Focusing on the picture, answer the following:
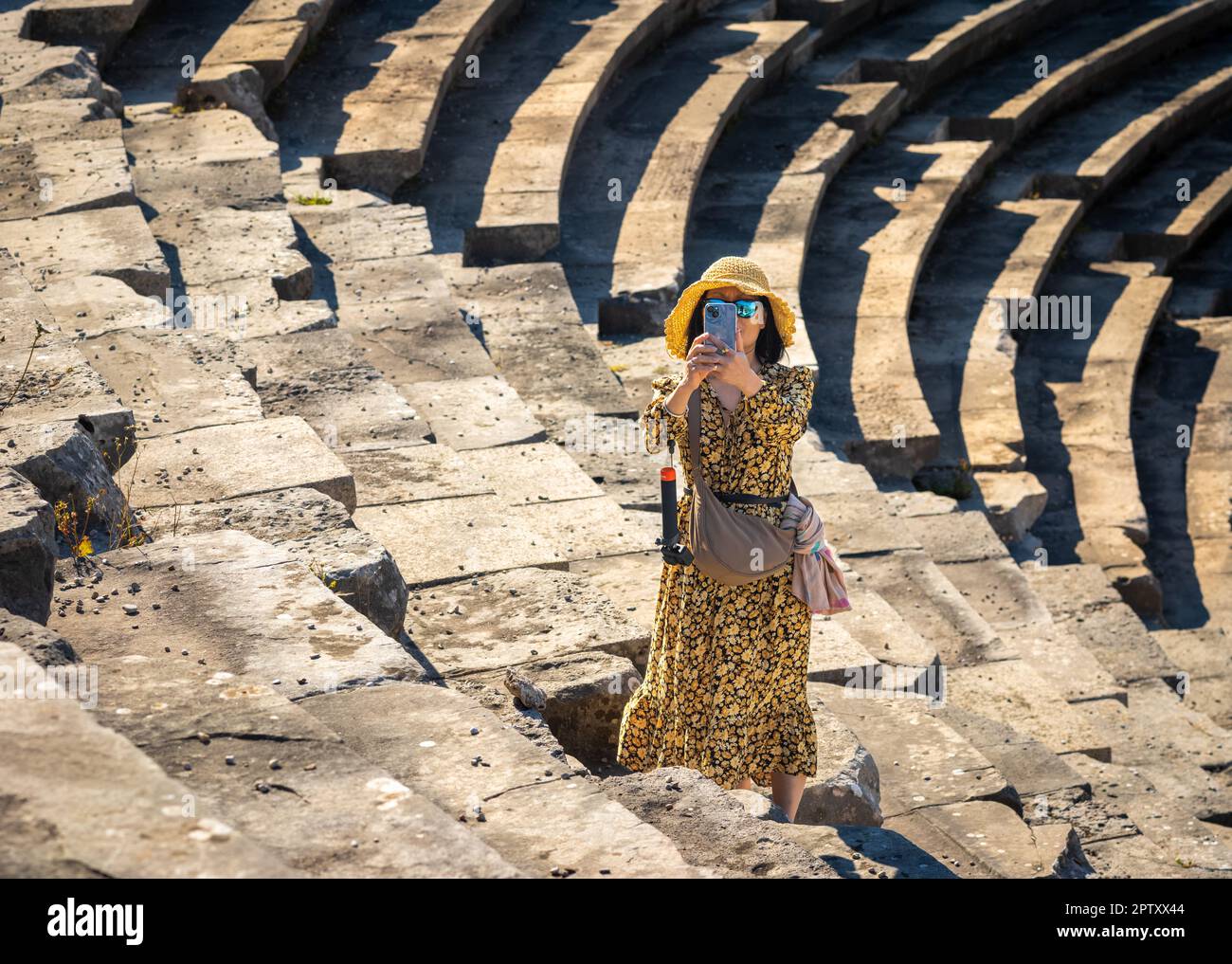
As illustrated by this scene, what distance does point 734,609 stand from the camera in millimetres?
4770

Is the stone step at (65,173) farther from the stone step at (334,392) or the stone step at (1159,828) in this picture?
the stone step at (1159,828)

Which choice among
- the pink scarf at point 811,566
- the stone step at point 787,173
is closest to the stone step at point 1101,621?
the stone step at point 787,173

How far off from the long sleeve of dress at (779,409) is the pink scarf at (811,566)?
0.22 m

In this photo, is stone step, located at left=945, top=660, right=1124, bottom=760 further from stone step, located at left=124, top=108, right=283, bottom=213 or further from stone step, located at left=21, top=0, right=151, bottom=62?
stone step, located at left=21, top=0, right=151, bottom=62

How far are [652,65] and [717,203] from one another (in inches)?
81.6

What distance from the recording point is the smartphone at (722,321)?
4617 mm

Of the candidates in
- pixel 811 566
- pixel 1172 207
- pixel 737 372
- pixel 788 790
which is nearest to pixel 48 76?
pixel 737 372

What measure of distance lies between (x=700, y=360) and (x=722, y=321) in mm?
190

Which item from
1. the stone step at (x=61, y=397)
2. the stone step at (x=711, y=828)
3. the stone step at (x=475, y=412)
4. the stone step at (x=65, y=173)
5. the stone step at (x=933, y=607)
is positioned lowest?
the stone step at (x=933, y=607)

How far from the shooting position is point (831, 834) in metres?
4.46

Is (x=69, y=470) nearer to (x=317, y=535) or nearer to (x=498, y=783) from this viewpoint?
(x=317, y=535)

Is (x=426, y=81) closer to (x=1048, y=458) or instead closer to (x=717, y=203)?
(x=717, y=203)

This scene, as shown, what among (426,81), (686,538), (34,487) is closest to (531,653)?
(686,538)

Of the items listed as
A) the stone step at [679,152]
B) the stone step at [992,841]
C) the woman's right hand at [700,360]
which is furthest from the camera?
the stone step at [679,152]
